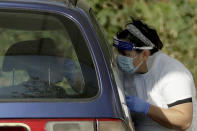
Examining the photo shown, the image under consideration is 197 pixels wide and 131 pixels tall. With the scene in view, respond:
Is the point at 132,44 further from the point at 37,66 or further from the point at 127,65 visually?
the point at 37,66

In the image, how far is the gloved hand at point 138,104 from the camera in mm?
3816

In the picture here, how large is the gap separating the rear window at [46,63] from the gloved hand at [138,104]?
2.62 feet

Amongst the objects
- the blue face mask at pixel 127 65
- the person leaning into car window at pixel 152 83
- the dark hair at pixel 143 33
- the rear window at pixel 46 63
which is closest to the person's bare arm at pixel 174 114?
the person leaning into car window at pixel 152 83

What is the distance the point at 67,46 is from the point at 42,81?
0.31 metres

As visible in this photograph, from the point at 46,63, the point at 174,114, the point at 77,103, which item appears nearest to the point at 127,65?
the point at 174,114

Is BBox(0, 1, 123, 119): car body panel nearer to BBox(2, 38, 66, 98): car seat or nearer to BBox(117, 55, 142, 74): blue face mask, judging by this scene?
BBox(2, 38, 66, 98): car seat

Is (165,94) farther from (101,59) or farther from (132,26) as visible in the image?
(101,59)

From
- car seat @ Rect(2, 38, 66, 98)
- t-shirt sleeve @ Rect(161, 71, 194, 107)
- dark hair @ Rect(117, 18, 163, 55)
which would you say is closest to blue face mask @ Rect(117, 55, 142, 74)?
dark hair @ Rect(117, 18, 163, 55)

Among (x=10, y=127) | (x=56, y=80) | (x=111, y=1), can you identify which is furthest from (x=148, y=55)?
(x=111, y=1)

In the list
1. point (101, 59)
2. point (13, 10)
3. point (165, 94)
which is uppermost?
point (13, 10)

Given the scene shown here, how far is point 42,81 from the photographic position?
115 inches

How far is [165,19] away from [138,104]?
18.7 feet

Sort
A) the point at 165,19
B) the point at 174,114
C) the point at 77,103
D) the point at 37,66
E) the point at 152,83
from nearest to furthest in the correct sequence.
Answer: the point at 77,103 < the point at 37,66 < the point at 174,114 < the point at 152,83 < the point at 165,19

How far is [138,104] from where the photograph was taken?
382 centimetres
